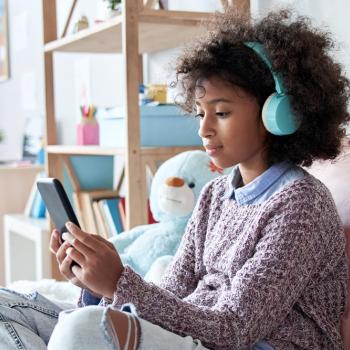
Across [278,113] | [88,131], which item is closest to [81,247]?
[278,113]

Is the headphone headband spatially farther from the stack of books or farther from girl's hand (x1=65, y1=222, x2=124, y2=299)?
the stack of books

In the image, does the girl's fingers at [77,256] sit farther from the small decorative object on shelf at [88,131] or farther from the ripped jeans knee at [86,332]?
the small decorative object on shelf at [88,131]

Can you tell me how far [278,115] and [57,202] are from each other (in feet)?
1.30

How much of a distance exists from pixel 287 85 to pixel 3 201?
80.1 inches

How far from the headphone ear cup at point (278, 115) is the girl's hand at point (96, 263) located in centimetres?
29

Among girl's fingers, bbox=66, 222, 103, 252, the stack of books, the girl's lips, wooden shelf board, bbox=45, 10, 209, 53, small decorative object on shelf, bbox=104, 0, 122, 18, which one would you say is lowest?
the stack of books

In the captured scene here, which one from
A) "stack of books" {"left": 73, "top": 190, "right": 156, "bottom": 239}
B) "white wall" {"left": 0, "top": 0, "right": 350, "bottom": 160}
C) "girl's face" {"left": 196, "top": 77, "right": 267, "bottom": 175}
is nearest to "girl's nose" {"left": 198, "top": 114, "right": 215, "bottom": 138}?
"girl's face" {"left": 196, "top": 77, "right": 267, "bottom": 175}

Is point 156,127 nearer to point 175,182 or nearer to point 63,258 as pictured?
point 175,182

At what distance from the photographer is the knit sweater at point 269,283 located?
884mm

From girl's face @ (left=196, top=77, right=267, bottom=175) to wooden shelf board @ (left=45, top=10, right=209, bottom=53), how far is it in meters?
0.68

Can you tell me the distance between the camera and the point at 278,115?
96cm

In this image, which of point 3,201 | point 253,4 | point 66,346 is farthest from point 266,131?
point 3,201

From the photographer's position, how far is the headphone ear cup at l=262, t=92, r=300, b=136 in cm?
96

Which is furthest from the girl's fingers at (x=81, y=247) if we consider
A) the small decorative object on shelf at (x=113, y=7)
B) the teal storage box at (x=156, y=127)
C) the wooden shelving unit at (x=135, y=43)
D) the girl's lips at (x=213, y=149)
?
the small decorative object on shelf at (x=113, y=7)
